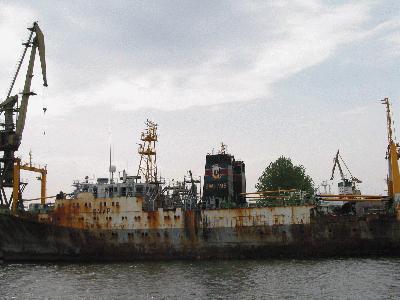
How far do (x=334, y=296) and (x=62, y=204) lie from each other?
77.8ft

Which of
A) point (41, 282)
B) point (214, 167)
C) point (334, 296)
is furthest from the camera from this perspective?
point (214, 167)

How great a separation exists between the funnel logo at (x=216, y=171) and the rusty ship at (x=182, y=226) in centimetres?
Answer: 270

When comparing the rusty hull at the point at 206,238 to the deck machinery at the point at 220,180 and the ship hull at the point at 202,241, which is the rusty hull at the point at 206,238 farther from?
the deck machinery at the point at 220,180

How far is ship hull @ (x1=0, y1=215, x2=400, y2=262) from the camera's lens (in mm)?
32469

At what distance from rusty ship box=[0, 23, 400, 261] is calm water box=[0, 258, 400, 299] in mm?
1628

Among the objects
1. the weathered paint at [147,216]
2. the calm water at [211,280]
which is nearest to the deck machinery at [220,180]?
the weathered paint at [147,216]

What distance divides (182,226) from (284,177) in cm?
3848

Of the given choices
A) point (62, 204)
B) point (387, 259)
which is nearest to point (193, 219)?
point (62, 204)

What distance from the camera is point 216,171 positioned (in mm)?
39594

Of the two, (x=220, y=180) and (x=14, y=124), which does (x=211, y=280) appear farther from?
(x=14, y=124)

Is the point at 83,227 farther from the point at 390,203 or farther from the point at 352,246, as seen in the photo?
the point at 390,203

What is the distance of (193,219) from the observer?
33688 mm

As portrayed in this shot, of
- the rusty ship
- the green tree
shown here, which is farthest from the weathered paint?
the green tree

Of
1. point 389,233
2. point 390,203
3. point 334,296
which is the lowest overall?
point 334,296
